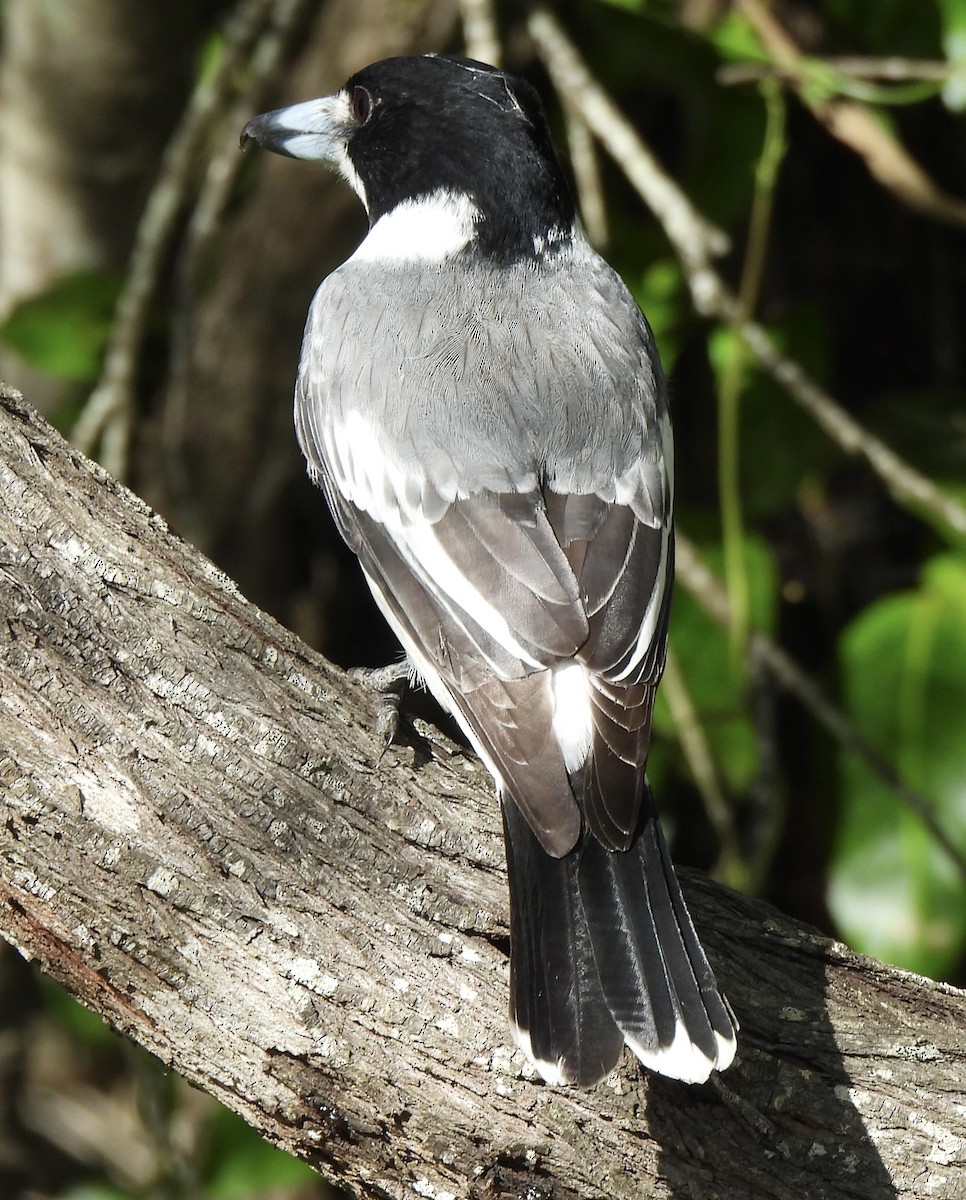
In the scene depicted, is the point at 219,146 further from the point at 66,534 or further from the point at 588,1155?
the point at 588,1155

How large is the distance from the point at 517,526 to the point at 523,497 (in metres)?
0.07

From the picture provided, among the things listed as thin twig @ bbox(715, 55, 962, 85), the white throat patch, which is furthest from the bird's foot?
thin twig @ bbox(715, 55, 962, 85)

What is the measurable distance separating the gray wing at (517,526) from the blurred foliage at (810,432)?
972 mm

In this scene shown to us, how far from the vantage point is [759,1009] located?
199cm

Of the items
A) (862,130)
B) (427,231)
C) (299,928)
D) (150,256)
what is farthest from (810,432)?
(299,928)

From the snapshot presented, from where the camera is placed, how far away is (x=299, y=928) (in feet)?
5.99

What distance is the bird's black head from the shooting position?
2.68 meters

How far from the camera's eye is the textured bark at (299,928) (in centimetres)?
179

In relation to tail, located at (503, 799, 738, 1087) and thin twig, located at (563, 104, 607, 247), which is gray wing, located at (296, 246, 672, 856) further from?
thin twig, located at (563, 104, 607, 247)

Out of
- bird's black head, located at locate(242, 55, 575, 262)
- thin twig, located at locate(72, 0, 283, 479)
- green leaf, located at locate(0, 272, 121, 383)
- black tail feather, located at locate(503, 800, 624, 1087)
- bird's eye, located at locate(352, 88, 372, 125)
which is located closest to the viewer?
black tail feather, located at locate(503, 800, 624, 1087)

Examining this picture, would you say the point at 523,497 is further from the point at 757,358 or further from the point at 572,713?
the point at 757,358

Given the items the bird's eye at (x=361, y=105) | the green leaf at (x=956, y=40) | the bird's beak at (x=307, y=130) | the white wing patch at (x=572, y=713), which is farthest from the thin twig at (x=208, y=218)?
the white wing patch at (x=572, y=713)

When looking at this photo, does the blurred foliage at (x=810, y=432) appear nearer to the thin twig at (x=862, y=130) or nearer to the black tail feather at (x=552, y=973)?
the thin twig at (x=862, y=130)

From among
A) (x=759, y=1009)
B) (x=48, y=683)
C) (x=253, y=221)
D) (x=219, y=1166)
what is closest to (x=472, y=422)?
(x=48, y=683)
